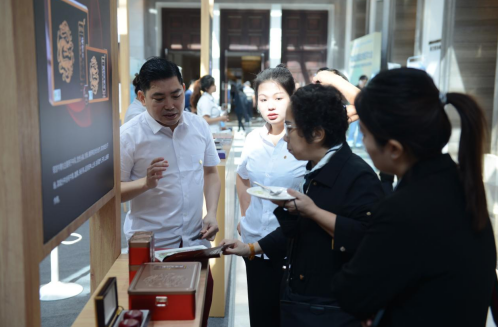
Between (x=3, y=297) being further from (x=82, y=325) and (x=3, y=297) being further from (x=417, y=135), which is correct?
(x=417, y=135)

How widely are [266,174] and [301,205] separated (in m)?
0.81

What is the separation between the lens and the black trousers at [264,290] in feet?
7.14

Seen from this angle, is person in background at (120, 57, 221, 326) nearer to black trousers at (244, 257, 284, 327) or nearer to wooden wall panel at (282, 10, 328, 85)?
black trousers at (244, 257, 284, 327)

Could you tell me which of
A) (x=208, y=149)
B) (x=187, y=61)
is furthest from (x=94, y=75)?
(x=187, y=61)

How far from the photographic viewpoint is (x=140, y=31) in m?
16.3

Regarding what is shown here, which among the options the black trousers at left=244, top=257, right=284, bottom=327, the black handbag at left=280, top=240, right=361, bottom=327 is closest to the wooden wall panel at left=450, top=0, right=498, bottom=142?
the black trousers at left=244, top=257, right=284, bottom=327

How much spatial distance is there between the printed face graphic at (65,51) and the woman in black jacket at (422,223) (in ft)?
2.56

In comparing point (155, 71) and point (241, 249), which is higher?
point (155, 71)

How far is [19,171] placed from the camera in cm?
100

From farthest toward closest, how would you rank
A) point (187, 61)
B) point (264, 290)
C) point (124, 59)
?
point (187, 61), point (124, 59), point (264, 290)

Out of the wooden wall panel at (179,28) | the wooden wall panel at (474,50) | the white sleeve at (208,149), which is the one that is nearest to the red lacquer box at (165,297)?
the white sleeve at (208,149)

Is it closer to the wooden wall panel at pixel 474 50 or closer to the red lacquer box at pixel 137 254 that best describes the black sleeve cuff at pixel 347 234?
the red lacquer box at pixel 137 254

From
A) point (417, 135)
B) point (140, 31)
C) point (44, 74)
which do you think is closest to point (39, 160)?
point (44, 74)

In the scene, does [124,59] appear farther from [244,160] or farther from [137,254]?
[137,254]
